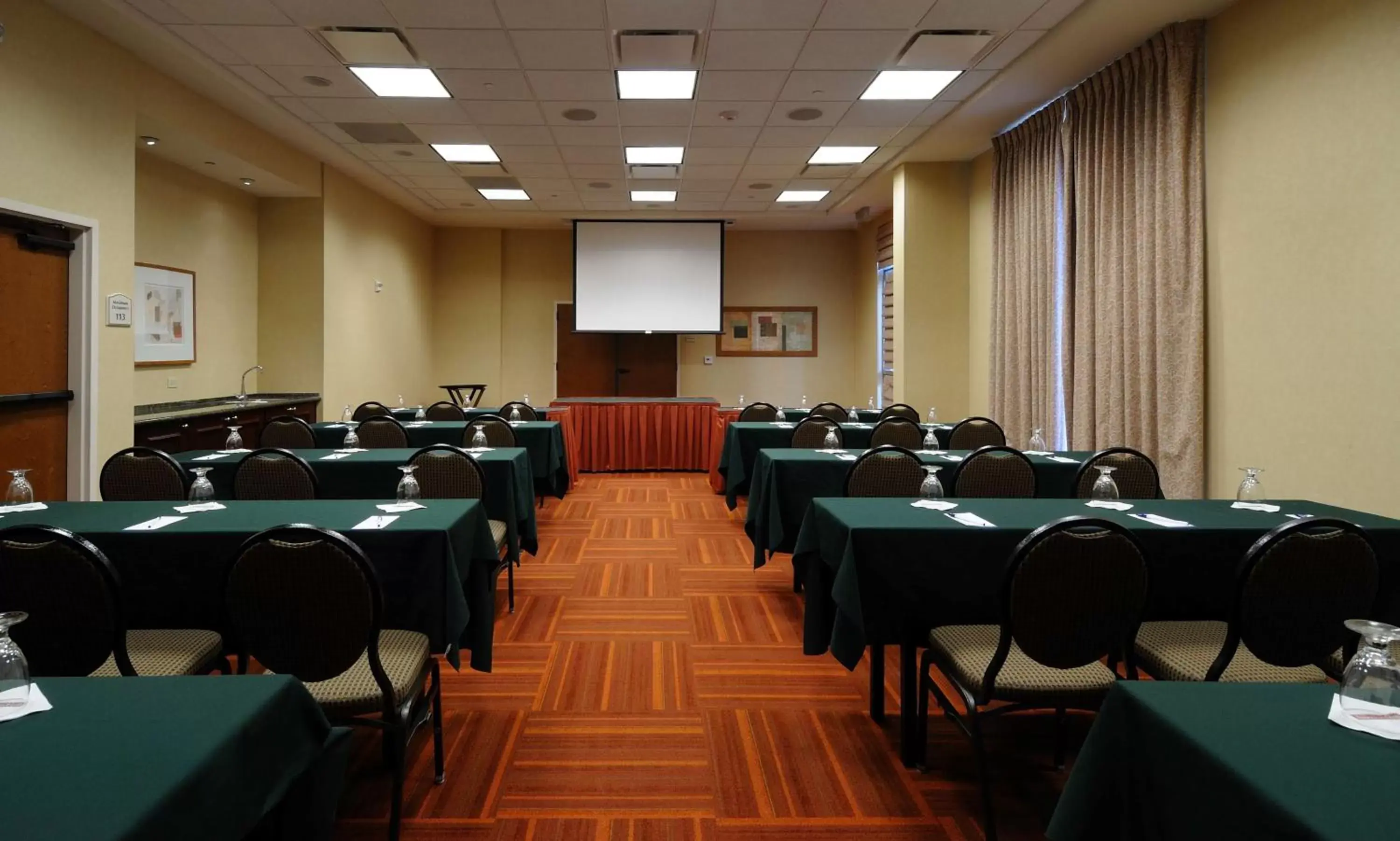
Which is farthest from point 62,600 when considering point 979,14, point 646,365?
point 646,365

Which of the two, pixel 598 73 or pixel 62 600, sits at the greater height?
pixel 598 73

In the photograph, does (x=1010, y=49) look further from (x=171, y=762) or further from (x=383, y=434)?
(x=171, y=762)

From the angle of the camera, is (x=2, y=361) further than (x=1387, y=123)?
Yes

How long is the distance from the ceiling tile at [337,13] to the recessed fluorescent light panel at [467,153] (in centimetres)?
271

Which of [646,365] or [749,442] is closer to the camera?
[749,442]

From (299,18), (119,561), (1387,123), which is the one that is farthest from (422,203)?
(1387,123)

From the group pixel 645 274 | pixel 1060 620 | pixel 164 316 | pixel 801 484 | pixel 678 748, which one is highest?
pixel 645 274

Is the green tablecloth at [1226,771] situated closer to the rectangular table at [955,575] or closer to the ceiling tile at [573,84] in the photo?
the rectangular table at [955,575]

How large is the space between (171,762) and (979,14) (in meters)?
5.58

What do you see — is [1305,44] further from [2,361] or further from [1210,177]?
[2,361]

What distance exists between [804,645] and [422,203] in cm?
959

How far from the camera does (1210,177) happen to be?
5.16 metres

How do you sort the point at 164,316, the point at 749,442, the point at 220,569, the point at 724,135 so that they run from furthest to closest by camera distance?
1. the point at 724,135
2. the point at 164,316
3. the point at 749,442
4. the point at 220,569

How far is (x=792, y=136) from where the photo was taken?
7.56 metres
